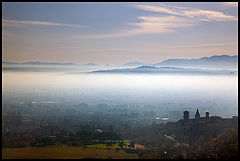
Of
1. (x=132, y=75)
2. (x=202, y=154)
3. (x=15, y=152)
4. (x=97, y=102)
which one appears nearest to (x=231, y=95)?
(x=202, y=154)

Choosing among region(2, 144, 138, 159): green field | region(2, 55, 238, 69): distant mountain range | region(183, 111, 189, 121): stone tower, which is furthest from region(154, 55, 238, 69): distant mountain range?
region(2, 144, 138, 159): green field

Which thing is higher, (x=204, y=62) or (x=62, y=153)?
(x=204, y=62)

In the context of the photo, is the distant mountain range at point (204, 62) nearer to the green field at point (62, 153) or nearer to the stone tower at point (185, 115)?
the stone tower at point (185, 115)

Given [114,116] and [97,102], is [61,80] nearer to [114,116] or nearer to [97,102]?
[97,102]

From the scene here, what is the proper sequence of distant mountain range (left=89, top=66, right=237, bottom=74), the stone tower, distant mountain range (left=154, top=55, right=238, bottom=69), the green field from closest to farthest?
the green field < the stone tower < distant mountain range (left=154, top=55, right=238, bottom=69) < distant mountain range (left=89, top=66, right=237, bottom=74)

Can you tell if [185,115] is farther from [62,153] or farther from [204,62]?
[62,153]

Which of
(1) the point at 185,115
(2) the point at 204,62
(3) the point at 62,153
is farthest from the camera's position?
(2) the point at 204,62

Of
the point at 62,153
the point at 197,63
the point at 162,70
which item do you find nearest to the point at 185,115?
the point at 162,70

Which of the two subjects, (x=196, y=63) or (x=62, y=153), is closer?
(x=62, y=153)

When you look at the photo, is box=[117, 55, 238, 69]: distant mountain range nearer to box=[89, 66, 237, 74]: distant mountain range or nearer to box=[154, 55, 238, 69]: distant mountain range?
box=[154, 55, 238, 69]: distant mountain range

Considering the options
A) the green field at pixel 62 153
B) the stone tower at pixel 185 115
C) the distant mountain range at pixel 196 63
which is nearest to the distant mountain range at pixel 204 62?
the distant mountain range at pixel 196 63
